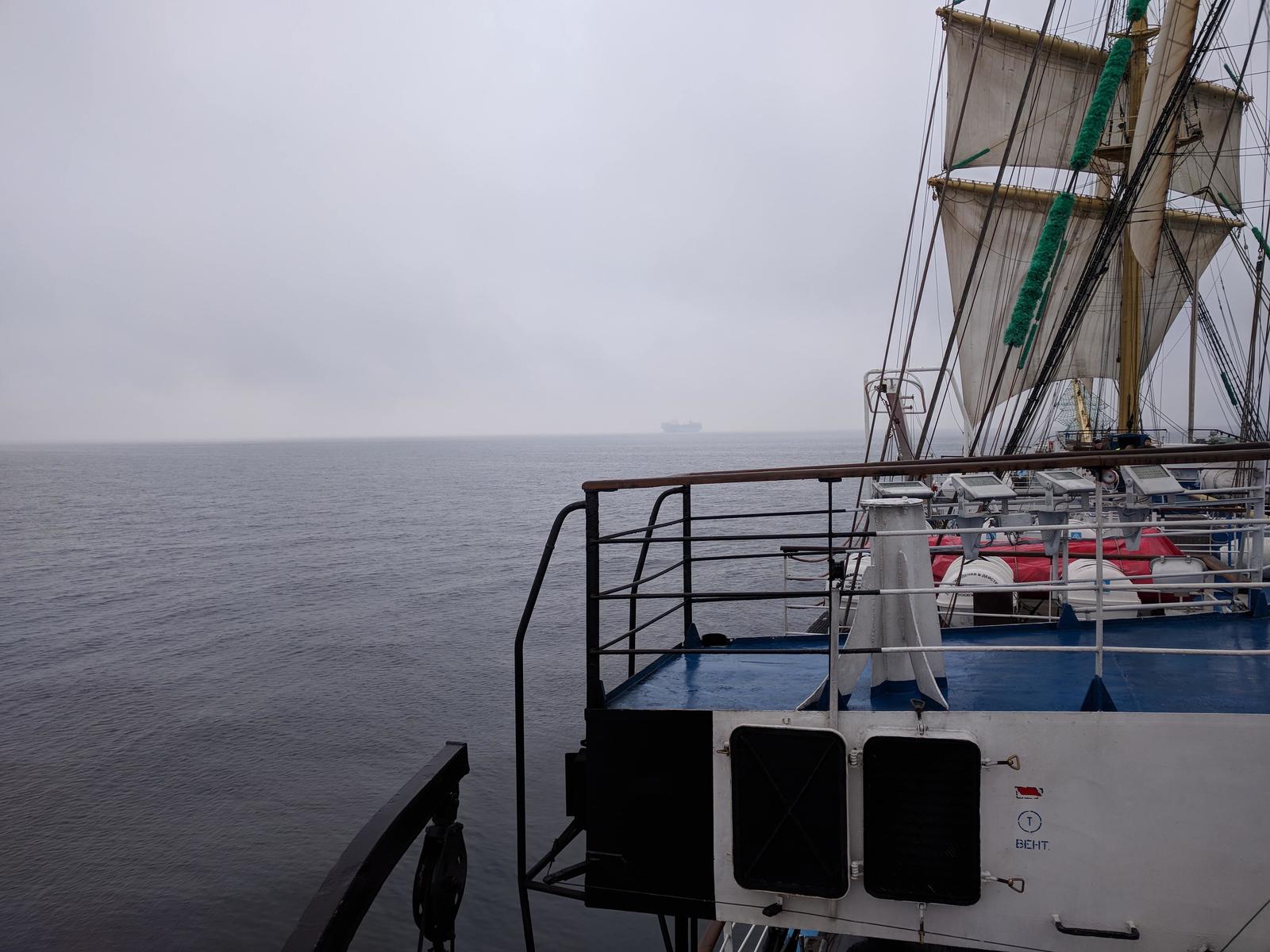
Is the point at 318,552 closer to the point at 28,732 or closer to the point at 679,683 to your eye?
the point at 28,732

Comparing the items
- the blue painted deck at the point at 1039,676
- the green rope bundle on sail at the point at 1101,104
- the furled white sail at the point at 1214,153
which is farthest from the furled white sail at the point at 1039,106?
the blue painted deck at the point at 1039,676

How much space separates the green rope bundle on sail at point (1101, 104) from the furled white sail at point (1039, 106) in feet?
73.1

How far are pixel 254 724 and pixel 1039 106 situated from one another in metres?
44.1

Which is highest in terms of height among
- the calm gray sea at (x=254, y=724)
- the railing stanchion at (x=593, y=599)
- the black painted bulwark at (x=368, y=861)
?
the railing stanchion at (x=593, y=599)

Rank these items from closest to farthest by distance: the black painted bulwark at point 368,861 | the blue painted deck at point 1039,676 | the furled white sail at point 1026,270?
the black painted bulwark at point 368,861
the blue painted deck at point 1039,676
the furled white sail at point 1026,270

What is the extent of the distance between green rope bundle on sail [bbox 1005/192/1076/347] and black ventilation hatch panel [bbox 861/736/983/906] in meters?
13.1

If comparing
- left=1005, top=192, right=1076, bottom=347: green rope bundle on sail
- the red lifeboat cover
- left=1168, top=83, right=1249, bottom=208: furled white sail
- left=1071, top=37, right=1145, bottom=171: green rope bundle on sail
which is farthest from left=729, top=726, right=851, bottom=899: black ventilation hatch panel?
left=1168, top=83, right=1249, bottom=208: furled white sail

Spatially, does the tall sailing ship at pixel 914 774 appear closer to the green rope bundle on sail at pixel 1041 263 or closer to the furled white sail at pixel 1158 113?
the green rope bundle on sail at pixel 1041 263

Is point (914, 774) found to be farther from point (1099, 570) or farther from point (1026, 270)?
point (1026, 270)

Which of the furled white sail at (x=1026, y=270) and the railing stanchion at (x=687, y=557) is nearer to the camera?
the railing stanchion at (x=687, y=557)

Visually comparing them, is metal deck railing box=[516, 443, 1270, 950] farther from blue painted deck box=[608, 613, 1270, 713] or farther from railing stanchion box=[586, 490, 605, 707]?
blue painted deck box=[608, 613, 1270, 713]

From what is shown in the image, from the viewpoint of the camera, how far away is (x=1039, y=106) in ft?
127

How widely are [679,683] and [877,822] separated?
192 centimetres

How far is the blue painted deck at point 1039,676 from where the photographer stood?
482cm
